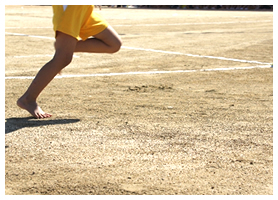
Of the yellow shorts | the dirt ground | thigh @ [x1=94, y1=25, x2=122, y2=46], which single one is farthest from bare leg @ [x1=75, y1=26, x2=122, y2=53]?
the dirt ground

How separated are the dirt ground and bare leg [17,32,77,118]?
0.15 metres

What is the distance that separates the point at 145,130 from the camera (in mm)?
4367

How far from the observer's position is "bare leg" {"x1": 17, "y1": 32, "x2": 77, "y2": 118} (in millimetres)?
4737

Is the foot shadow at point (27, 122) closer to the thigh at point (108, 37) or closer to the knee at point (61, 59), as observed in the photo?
the knee at point (61, 59)

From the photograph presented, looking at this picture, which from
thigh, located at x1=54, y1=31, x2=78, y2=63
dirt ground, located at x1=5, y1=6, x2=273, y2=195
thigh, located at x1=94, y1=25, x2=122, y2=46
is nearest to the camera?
dirt ground, located at x1=5, y1=6, x2=273, y2=195

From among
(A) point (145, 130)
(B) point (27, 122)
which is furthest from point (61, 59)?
(A) point (145, 130)

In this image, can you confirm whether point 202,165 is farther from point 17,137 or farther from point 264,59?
point 264,59

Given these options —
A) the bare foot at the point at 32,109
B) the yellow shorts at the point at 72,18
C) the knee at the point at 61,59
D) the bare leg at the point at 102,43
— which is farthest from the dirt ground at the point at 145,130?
the yellow shorts at the point at 72,18

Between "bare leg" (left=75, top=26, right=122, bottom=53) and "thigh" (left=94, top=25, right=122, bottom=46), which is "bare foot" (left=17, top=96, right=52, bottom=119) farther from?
"thigh" (left=94, top=25, right=122, bottom=46)

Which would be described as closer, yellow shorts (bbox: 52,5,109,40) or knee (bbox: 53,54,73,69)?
yellow shorts (bbox: 52,5,109,40)

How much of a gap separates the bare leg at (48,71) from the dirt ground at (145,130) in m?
0.15

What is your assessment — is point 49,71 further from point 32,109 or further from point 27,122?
point 27,122

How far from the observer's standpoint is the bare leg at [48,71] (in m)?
4.74

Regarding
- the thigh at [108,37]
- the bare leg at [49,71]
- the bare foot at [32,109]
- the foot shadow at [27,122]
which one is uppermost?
the thigh at [108,37]
